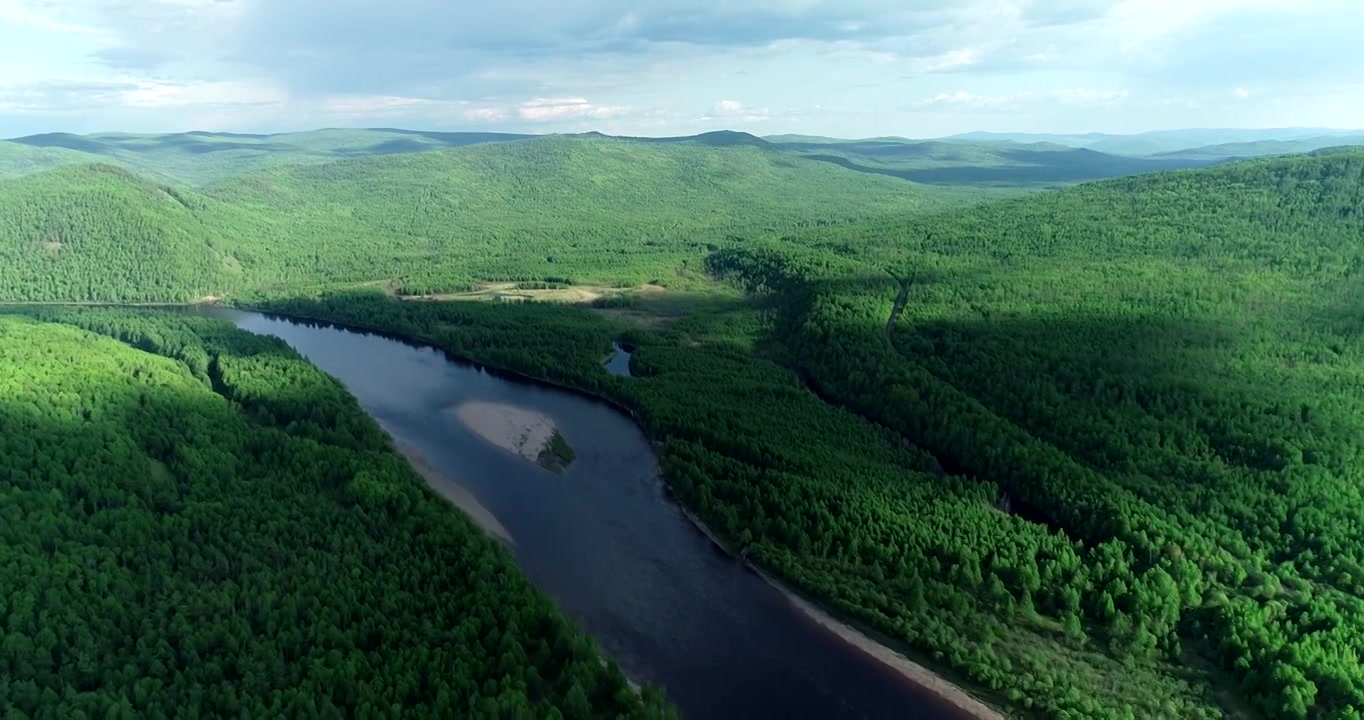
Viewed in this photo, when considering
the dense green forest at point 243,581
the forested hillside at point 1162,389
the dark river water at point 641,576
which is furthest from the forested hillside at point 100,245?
the forested hillside at point 1162,389

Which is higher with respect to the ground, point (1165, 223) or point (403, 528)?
point (1165, 223)

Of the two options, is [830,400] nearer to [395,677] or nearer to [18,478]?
[395,677]

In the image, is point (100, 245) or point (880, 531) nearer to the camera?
point (880, 531)

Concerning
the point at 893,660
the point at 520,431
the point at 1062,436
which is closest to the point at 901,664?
the point at 893,660

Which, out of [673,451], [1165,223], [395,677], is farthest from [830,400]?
[1165,223]

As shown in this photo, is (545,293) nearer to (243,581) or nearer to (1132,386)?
(1132,386)

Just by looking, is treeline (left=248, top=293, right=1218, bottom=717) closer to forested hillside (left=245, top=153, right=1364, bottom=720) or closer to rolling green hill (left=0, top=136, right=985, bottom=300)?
forested hillside (left=245, top=153, right=1364, bottom=720)

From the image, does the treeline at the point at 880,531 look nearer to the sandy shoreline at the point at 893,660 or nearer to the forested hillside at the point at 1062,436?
the forested hillside at the point at 1062,436

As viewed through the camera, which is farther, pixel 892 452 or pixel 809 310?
pixel 809 310
